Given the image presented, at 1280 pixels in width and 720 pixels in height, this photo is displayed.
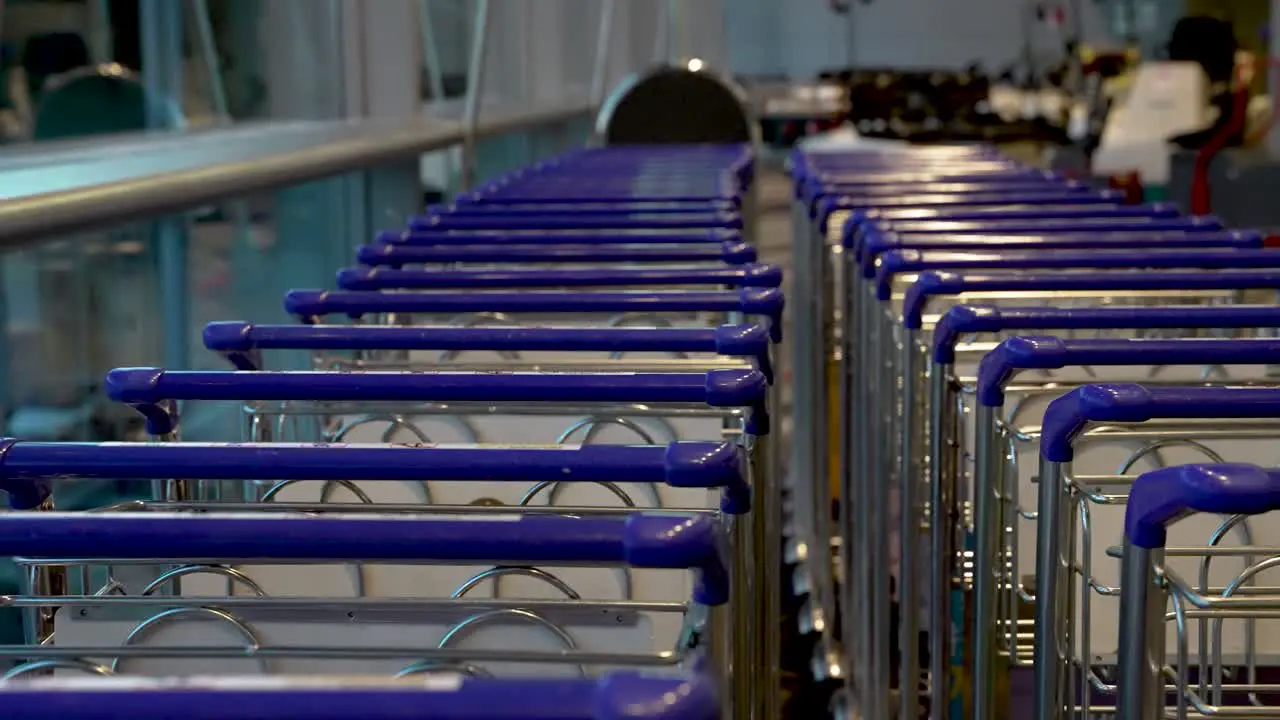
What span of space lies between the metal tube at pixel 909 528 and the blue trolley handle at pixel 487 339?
410mm

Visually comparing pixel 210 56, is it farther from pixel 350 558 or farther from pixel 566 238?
pixel 350 558

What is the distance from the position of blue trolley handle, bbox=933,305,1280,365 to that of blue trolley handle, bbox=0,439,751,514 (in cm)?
71

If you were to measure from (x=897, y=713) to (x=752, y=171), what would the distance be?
1.90 meters

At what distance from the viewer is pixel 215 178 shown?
263 centimetres

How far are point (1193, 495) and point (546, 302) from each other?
1.06 metres

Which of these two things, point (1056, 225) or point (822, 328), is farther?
point (822, 328)

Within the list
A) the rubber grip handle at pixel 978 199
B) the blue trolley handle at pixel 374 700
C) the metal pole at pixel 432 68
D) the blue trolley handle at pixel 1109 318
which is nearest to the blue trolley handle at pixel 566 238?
the rubber grip handle at pixel 978 199

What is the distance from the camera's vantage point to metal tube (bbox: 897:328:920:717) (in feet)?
7.23

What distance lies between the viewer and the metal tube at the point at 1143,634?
115cm

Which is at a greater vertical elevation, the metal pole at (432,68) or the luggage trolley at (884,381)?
the metal pole at (432,68)

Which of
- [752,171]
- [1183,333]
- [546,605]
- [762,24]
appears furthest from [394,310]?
[762,24]

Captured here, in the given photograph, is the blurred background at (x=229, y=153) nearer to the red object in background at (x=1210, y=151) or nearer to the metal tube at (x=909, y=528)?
the red object in background at (x=1210, y=151)

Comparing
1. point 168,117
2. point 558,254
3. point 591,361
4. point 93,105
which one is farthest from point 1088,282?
point 168,117

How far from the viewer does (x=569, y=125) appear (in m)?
9.76
